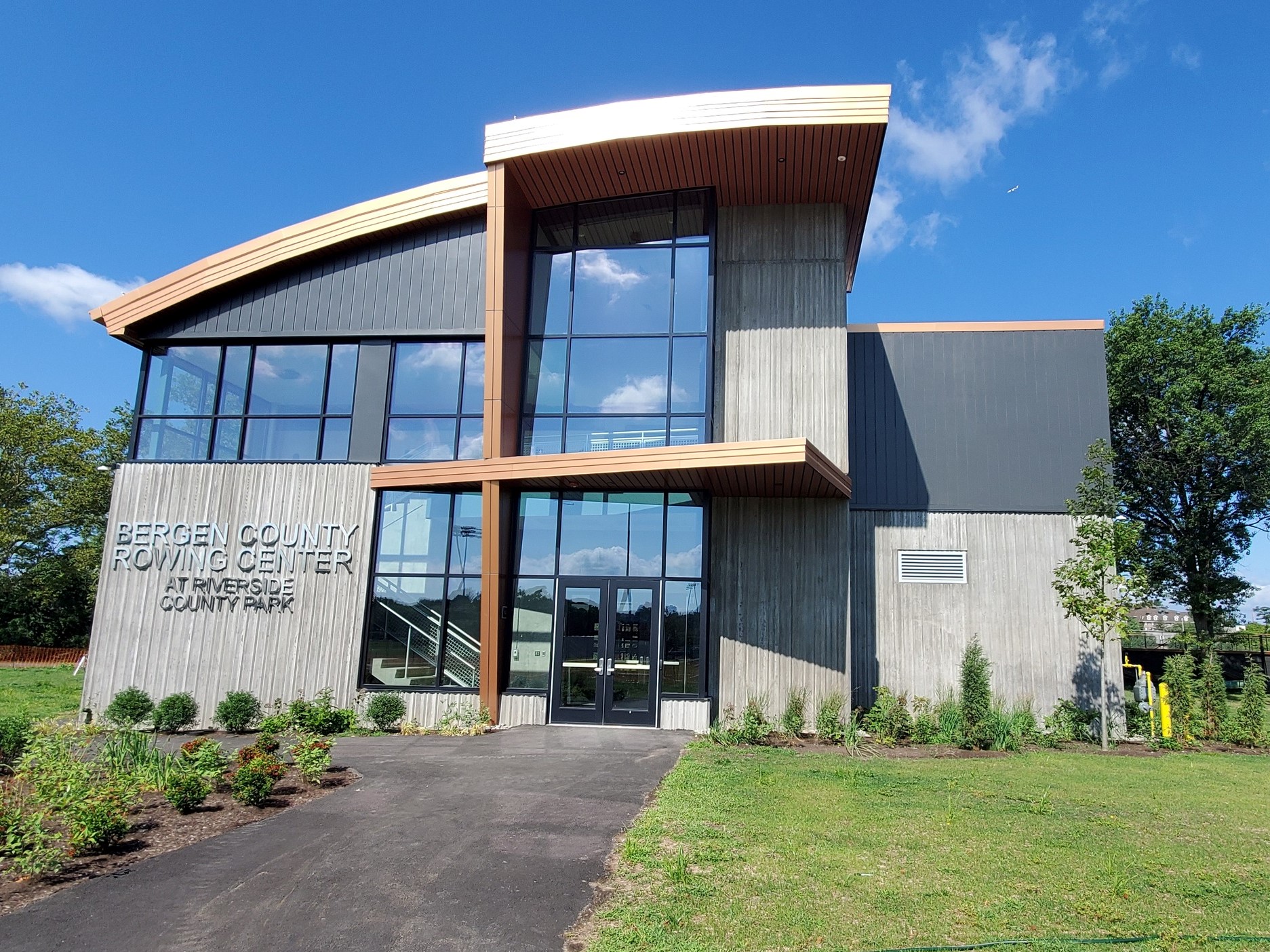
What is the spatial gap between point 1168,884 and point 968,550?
9836mm

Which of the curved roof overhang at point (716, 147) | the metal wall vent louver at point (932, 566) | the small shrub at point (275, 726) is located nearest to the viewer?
the small shrub at point (275, 726)

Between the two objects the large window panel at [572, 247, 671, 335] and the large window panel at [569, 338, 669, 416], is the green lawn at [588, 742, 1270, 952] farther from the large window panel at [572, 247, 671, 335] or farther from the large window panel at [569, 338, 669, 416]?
the large window panel at [572, 247, 671, 335]

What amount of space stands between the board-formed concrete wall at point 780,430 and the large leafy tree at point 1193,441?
54.0ft

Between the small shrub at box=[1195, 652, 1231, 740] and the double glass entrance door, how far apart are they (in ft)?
32.2

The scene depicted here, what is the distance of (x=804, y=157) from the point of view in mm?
13703

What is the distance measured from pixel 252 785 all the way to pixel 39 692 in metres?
Result: 18.4

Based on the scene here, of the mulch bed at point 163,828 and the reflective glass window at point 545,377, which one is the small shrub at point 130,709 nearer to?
the mulch bed at point 163,828

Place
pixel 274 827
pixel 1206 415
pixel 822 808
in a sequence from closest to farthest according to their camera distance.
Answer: pixel 274 827
pixel 822 808
pixel 1206 415

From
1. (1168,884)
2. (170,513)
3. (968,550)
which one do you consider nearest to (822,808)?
(1168,884)

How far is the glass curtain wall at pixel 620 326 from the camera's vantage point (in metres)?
14.4

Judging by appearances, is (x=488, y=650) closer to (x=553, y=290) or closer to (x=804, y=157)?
(x=553, y=290)

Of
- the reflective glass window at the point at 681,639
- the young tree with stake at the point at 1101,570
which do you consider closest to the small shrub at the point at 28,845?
the reflective glass window at the point at 681,639

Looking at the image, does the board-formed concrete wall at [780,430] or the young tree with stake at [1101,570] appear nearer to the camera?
the young tree with stake at [1101,570]

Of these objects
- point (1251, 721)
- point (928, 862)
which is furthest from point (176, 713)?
point (1251, 721)
